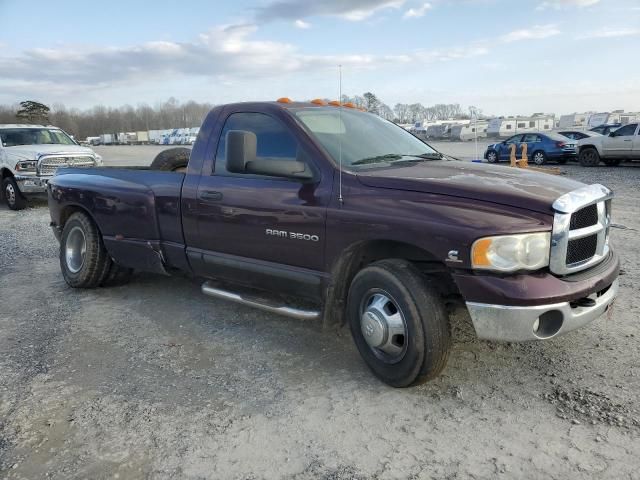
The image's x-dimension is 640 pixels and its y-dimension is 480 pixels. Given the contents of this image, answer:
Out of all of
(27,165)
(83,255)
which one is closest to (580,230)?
(83,255)

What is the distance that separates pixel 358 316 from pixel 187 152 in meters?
2.90

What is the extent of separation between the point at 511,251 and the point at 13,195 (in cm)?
1223

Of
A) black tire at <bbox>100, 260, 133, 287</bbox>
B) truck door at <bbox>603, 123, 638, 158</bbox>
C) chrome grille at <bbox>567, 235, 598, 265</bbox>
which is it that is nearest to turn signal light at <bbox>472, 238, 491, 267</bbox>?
chrome grille at <bbox>567, 235, 598, 265</bbox>

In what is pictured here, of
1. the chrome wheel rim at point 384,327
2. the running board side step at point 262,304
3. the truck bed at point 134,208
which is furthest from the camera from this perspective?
the truck bed at point 134,208

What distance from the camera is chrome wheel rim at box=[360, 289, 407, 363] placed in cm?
332

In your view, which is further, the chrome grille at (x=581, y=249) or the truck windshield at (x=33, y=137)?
the truck windshield at (x=33, y=137)

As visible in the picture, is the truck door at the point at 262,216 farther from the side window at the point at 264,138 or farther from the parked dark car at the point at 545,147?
the parked dark car at the point at 545,147

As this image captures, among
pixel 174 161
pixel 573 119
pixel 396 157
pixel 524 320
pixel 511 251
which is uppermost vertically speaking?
pixel 396 157

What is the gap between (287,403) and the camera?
3.32 m

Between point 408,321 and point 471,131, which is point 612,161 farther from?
point 408,321

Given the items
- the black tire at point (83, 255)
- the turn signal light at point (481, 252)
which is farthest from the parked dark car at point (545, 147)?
the turn signal light at point (481, 252)

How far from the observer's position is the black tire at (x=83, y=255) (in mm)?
5500

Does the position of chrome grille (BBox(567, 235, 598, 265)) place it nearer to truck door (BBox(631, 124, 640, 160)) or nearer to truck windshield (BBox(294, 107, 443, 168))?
truck windshield (BBox(294, 107, 443, 168))

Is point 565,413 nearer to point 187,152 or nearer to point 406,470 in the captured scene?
point 406,470
